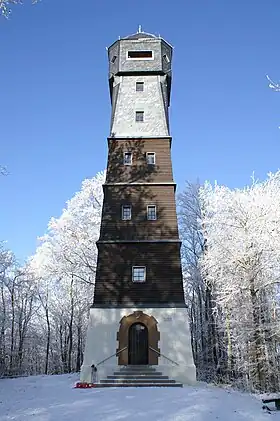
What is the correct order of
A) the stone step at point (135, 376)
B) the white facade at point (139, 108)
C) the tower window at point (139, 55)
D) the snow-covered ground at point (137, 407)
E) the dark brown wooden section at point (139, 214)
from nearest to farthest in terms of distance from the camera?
the snow-covered ground at point (137, 407) < the stone step at point (135, 376) < the dark brown wooden section at point (139, 214) < the white facade at point (139, 108) < the tower window at point (139, 55)

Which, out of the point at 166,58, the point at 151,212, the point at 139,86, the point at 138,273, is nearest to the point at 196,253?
the point at 151,212

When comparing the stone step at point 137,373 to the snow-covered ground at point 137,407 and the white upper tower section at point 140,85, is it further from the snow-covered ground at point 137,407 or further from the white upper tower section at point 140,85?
the white upper tower section at point 140,85

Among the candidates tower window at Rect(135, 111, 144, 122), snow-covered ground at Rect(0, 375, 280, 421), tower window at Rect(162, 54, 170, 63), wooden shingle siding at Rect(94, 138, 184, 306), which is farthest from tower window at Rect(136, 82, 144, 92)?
snow-covered ground at Rect(0, 375, 280, 421)

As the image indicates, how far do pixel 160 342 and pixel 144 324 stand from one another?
100 centimetres

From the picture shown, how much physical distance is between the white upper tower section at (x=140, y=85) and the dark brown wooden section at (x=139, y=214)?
10.8 feet

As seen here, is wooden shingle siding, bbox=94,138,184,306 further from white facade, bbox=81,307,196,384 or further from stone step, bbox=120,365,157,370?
stone step, bbox=120,365,157,370

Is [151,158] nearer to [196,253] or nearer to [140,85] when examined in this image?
[140,85]

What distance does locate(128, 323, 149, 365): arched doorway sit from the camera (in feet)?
54.1

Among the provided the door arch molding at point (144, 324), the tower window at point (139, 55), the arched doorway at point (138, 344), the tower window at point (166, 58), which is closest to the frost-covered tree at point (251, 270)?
the door arch molding at point (144, 324)

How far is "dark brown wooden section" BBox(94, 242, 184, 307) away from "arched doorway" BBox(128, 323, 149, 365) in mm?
1107

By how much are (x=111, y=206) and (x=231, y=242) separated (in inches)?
235

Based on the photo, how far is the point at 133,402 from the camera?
33.1 feet

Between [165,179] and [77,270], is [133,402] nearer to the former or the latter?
[165,179]

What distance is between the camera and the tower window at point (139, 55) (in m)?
22.6
